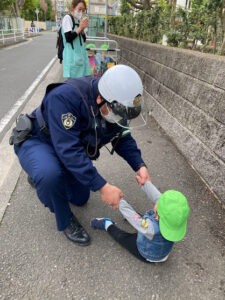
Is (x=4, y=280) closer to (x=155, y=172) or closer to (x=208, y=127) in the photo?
(x=155, y=172)

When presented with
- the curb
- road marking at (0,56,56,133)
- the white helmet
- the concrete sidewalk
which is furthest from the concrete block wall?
road marking at (0,56,56,133)

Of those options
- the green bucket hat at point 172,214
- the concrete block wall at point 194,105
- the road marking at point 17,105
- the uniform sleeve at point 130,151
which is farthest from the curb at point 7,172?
the concrete block wall at point 194,105


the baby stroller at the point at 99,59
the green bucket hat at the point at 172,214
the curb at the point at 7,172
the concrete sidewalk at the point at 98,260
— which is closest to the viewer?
the green bucket hat at the point at 172,214

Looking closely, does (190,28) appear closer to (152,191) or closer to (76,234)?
(152,191)

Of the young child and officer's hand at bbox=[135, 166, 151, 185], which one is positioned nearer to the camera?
the young child

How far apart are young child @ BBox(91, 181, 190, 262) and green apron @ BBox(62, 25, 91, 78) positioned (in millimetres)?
3412

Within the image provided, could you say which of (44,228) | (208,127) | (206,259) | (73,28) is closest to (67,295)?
(44,228)

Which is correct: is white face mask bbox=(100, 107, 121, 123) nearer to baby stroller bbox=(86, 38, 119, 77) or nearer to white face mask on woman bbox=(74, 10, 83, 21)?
white face mask on woman bbox=(74, 10, 83, 21)

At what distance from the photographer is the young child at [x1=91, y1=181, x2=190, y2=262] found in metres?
1.77

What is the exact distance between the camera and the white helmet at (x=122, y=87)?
72.0 inches

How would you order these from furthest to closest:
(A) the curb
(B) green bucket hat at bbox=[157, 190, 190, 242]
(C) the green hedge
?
(C) the green hedge, (A) the curb, (B) green bucket hat at bbox=[157, 190, 190, 242]

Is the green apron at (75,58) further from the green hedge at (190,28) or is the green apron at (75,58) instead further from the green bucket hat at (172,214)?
the green bucket hat at (172,214)

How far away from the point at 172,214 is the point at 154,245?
0.33 m

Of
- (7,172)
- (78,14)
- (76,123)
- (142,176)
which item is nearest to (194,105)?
(142,176)
